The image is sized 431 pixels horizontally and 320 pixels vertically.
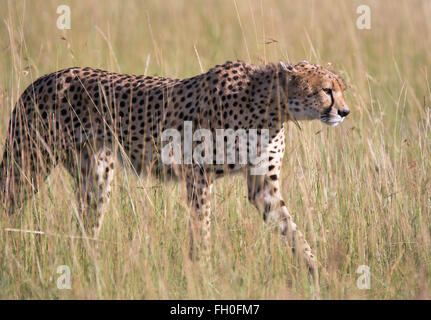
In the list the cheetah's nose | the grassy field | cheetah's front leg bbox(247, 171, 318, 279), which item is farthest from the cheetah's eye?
cheetah's front leg bbox(247, 171, 318, 279)

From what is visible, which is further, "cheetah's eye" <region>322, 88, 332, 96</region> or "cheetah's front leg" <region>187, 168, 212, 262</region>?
"cheetah's eye" <region>322, 88, 332, 96</region>

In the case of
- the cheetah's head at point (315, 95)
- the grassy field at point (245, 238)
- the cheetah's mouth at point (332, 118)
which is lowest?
the grassy field at point (245, 238)

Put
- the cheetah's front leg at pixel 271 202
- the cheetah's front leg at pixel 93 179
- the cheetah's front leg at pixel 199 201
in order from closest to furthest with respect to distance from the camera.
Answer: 1. the cheetah's front leg at pixel 199 201
2. the cheetah's front leg at pixel 271 202
3. the cheetah's front leg at pixel 93 179

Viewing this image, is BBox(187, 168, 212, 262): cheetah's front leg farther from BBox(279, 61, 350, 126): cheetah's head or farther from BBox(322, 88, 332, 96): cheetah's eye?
BBox(322, 88, 332, 96): cheetah's eye

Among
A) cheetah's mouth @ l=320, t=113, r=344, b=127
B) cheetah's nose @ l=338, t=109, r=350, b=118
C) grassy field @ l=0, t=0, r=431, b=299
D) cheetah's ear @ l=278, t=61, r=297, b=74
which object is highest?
cheetah's ear @ l=278, t=61, r=297, b=74

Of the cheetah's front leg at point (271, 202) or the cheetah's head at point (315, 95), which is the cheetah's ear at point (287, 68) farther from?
the cheetah's front leg at point (271, 202)

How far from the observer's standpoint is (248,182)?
170 inches

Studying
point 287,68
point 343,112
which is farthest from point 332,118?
point 287,68

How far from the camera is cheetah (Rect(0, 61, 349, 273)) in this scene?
4.16 metres

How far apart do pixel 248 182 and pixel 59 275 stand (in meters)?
1.27

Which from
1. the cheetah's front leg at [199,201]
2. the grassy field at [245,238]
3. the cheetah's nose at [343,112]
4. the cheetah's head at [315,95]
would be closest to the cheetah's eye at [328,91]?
the cheetah's head at [315,95]

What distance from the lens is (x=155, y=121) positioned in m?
4.46

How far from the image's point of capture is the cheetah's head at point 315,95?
4.12 meters

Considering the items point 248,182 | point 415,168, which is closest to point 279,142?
point 248,182
